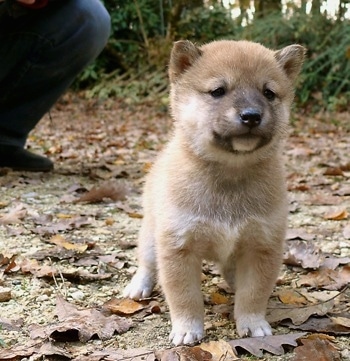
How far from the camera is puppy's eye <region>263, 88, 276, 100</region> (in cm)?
243

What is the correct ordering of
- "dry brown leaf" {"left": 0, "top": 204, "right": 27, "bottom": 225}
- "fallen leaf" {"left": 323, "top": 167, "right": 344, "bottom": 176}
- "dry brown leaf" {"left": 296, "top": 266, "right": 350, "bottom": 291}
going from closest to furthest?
"dry brown leaf" {"left": 296, "top": 266, "right": 350, "bottom": 291}, "dry brown leaf" {"left": 0, "top": 204, "right": 27, "bottom": 225}, "fallen leaf" {"left": 323, "top": 167, "right": 344, "bottom": 176}

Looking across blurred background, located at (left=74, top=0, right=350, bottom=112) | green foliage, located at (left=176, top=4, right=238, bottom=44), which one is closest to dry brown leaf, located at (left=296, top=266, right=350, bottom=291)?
blurred background, located at (left=74, top=0, right=350, bottom=112)

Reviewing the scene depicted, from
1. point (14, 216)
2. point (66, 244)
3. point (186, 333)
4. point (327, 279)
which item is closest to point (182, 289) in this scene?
point (186, 333)

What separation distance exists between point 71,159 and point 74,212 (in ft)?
7.33

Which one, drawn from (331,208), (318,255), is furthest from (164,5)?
(318,255)

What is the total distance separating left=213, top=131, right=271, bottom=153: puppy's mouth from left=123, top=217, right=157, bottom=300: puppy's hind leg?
0.64m

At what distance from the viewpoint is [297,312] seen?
250cm

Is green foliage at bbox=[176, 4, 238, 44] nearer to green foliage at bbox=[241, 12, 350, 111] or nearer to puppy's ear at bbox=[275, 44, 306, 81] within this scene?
green foliage at bbox=[241, 12, 350, 111]

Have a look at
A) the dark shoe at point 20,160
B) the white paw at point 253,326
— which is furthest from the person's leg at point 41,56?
the white paw at point 253,326

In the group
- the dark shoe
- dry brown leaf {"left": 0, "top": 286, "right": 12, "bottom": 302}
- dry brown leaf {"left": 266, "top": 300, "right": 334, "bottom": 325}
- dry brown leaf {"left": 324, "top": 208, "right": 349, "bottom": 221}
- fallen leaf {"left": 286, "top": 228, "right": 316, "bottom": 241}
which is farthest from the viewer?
the dark shoe

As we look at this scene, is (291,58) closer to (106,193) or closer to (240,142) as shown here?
(240,142)

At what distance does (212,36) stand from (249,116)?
12942mm

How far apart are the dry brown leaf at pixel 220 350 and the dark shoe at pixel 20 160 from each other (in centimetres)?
341

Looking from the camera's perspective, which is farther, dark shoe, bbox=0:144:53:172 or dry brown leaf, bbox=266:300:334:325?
dark shoe, bbox=0:144:53:172
